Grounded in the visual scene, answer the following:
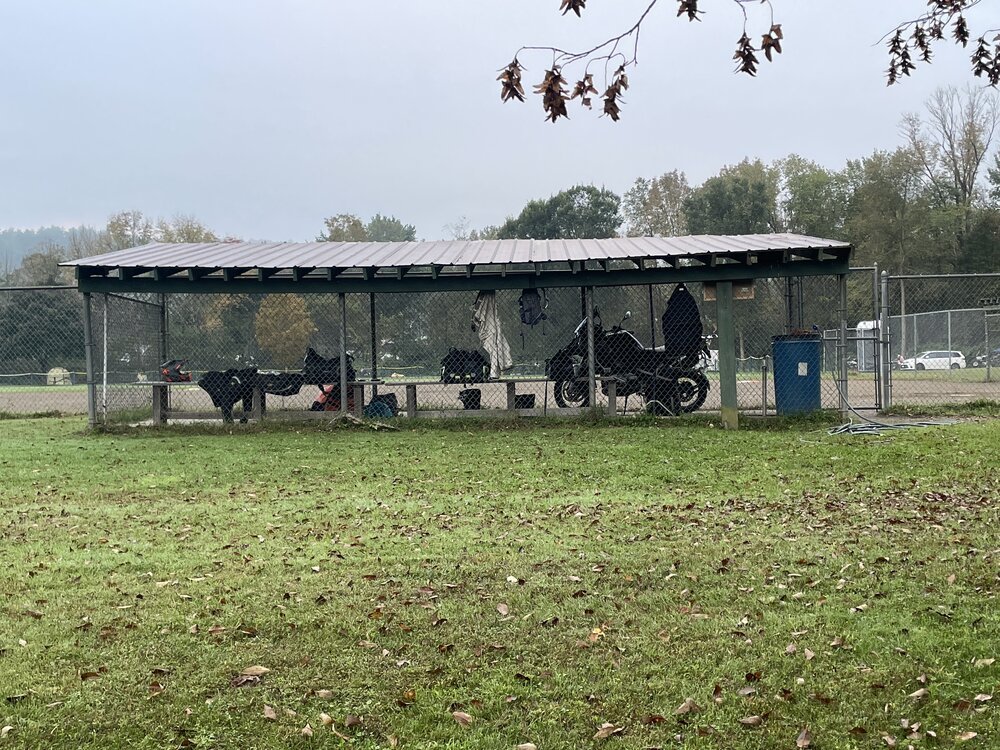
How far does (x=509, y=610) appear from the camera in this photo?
4.41m

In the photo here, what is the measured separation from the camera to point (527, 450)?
1033cm

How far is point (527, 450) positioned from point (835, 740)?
7324 mm

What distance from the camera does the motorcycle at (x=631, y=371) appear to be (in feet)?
44.6

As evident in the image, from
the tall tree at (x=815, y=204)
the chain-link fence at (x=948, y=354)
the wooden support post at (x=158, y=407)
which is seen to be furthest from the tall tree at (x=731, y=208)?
the wooden support post at (x=158, y=407)

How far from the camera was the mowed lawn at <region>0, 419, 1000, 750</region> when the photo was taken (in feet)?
10.6

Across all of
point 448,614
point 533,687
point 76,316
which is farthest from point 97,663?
point 76,316

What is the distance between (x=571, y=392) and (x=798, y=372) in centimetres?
347

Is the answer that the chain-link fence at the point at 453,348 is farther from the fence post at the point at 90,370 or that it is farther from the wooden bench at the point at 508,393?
the fence post at the point at 90,370

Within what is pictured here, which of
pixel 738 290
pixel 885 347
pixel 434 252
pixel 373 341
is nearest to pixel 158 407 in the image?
pixel 373 341

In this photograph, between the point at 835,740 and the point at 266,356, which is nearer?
the point at 835,740

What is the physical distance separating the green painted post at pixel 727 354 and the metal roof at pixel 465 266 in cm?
26

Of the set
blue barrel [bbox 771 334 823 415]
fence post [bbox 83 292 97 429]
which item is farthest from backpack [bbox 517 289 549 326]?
fence post [bbox 83 292 97 429]

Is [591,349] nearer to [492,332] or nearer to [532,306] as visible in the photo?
[532,306]

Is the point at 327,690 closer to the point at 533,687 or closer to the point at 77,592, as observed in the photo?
the point at 533,687
